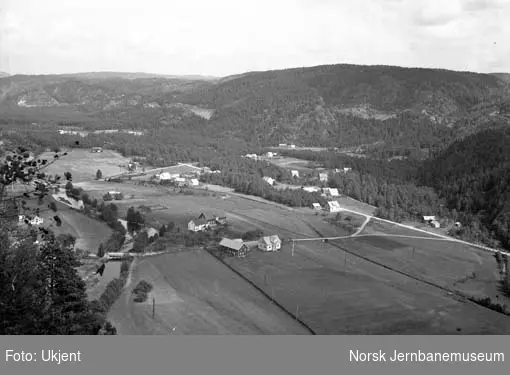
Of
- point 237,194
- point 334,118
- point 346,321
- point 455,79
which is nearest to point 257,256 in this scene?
point 346,321

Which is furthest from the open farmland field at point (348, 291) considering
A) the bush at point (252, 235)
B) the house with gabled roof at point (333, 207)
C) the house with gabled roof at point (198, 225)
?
the house with gabled roof at point (333, 207)

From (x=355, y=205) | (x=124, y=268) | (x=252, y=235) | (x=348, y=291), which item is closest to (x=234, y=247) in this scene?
(x=252, y=235)

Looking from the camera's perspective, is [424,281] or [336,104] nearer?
[424,281]

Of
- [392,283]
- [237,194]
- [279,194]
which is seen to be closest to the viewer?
[392,283]

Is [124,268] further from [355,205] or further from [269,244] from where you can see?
[355,205]

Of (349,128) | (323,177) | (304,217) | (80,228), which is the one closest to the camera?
(80,228)

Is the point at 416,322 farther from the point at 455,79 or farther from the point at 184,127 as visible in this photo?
the point at 455,79

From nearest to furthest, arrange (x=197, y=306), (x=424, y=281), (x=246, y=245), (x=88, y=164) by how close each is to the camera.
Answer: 1. (x=197, y=306)
2. (x=424, y=281)
3. (x=246, y=245)
4. (x=88, y=164)
